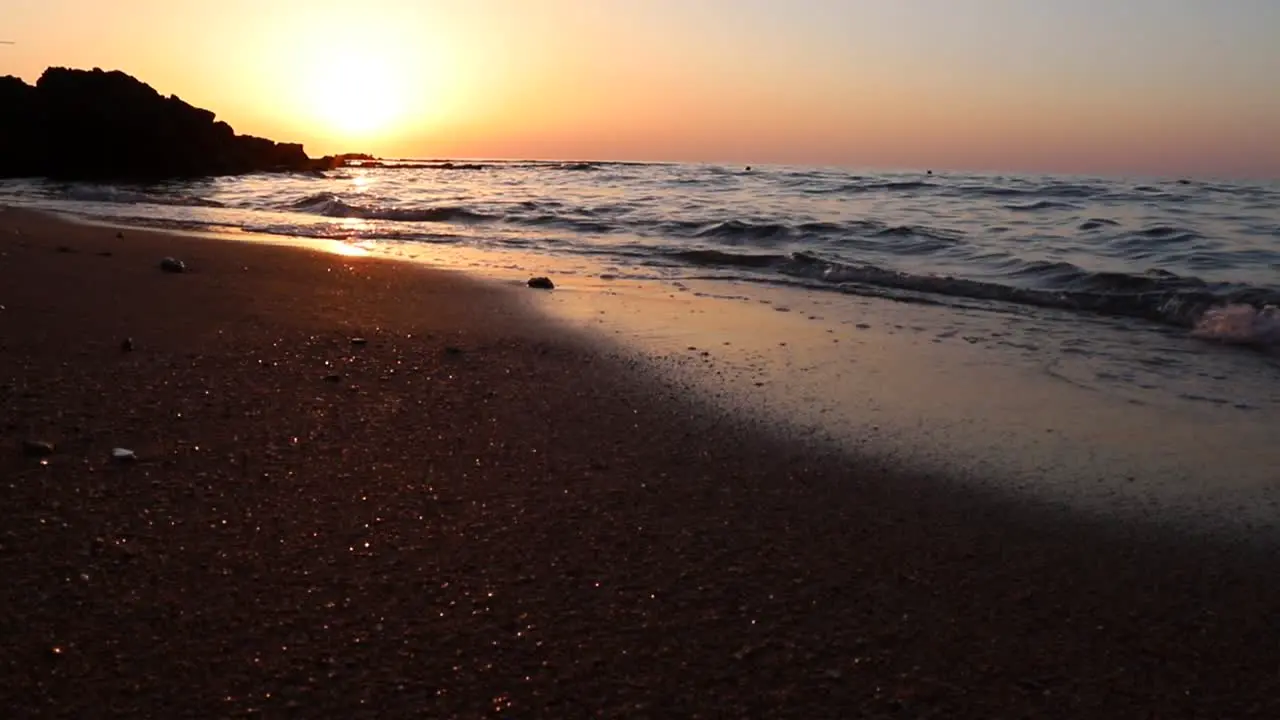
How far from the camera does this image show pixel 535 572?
2.74 m

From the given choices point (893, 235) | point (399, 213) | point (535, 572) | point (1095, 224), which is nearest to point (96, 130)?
point (399, 213)

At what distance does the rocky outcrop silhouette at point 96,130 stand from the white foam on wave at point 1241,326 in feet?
130

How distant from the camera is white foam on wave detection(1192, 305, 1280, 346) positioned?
24.1 feet

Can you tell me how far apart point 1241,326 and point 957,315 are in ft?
7.09

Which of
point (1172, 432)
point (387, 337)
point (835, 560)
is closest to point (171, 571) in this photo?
point (835, 560)

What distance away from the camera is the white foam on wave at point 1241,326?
7.35 metres

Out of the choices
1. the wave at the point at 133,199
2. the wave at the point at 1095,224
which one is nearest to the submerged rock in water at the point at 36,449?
the wave at the point at 1095,224

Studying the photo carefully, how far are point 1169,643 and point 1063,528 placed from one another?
82cm

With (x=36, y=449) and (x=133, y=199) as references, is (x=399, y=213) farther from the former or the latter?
(x=36, y=449)

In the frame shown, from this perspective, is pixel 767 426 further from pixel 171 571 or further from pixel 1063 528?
pixel 171 571

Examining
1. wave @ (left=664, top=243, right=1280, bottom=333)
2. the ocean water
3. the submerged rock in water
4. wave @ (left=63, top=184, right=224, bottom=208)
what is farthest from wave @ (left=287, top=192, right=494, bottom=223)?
the submerged rock in water

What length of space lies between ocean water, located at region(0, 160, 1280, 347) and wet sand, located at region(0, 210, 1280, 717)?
5582 millimetres

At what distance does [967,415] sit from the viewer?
15.8ft

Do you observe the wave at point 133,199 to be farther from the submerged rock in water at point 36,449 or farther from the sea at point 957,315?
the submerged rock in water at point 36,449
